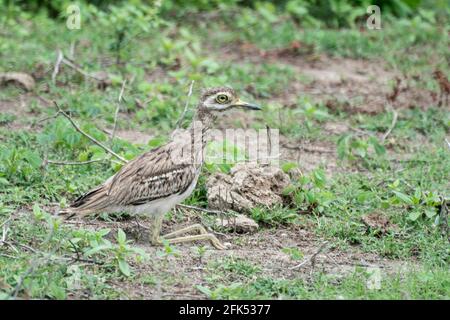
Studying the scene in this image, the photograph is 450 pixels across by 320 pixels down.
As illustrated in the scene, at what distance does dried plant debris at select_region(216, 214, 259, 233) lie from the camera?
24.6 feet

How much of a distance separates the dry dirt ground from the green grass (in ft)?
0.16

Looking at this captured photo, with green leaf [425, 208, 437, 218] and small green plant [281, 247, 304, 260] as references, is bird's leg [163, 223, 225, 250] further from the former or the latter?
green leaf [425, 208, 437, 218]

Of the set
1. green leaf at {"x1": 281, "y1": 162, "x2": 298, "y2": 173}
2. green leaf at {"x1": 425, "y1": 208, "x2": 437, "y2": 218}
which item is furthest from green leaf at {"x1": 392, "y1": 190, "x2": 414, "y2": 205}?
green leaf at {"x1": 281, "y1": 162, "x2": 298, "y2": 173}

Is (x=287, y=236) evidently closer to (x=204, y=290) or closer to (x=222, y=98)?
(x=222, y=98)

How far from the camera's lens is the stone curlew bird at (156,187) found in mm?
7117

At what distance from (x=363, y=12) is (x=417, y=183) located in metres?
4.72

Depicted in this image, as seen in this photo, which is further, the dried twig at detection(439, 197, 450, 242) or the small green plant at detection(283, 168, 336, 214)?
the small green plant at detection(283, 168, 336, 214)

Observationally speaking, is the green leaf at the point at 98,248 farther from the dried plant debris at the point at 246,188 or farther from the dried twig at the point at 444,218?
the dried twig at the point at 444,218

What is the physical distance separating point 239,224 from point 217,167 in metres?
0.84

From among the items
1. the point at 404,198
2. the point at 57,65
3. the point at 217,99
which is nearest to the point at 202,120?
the point at 217,99

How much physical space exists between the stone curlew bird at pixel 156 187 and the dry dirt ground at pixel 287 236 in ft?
0.65

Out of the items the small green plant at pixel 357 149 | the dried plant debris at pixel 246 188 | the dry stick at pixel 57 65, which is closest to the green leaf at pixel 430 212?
the dried plant debris at pixel 246 188

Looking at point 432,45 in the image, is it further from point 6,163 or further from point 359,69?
point 6,163

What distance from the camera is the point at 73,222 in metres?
7.37
